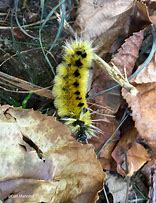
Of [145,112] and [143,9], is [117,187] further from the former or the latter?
[143,9]

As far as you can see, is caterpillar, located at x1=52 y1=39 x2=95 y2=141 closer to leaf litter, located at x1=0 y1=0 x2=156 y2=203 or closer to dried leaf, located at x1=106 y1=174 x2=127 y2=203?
leaf litter, located at x1=0 y1=0 x2=156 y2=203

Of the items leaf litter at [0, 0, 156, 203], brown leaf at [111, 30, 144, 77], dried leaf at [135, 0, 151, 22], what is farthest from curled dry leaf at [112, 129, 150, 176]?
dried leaf at [135, 0, 151, 22]

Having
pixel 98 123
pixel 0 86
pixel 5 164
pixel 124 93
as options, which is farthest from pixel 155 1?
pixel 5 164

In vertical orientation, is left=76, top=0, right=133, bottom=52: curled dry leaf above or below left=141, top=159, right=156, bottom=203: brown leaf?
above

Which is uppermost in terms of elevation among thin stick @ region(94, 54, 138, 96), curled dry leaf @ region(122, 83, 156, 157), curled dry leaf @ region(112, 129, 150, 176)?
thin stick @ region(94, 54, 138, 96)

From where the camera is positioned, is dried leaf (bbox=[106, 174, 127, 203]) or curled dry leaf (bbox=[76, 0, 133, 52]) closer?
dried leaf (bbox=[106, 174, 127, 203])

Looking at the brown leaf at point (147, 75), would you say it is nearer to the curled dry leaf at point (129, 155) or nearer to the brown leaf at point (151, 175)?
the curled dry leaf at point (129, 155)

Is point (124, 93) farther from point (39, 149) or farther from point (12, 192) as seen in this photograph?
point (12, 192)

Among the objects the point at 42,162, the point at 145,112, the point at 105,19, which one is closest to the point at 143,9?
the point at 105,19
